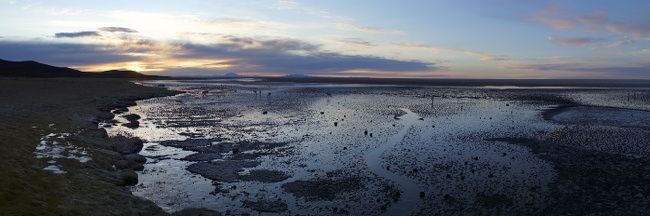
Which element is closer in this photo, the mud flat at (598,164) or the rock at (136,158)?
the mud flat at (598,164)

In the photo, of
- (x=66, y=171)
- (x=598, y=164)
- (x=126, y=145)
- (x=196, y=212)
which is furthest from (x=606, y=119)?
(x=66, y=171)

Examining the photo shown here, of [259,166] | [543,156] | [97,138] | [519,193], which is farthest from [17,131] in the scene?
[543,156]

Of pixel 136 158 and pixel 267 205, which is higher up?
pixel 136 158

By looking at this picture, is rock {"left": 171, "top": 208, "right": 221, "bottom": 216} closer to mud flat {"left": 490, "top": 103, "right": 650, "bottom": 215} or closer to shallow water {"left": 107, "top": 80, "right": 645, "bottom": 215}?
shallow water {"left": 107, "top": 80, "right": 645, "bottom": 215}

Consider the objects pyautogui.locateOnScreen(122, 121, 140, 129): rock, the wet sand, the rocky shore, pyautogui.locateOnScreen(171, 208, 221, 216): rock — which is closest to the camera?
the rocky shore

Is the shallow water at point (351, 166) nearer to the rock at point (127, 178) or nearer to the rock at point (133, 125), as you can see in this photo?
the rock at point (127, 178)

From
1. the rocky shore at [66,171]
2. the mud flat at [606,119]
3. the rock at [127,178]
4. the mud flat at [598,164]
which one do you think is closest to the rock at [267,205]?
the rocky shore at [66,171]

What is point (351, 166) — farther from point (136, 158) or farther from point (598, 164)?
point (598, 164)

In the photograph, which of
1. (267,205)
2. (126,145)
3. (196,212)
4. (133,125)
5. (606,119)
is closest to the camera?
(196,212)

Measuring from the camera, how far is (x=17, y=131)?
80.4 ft

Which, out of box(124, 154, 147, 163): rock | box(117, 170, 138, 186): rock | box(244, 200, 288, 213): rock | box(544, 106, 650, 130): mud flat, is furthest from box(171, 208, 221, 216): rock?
box(544, 106, 650, 130): mud flat

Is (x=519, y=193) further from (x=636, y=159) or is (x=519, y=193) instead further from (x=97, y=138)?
(x=97, y=138)

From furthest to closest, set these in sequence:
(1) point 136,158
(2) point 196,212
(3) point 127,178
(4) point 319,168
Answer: (1) point 136,158
(4) point 319,168
(3) point 127,178
(2) point 196,212

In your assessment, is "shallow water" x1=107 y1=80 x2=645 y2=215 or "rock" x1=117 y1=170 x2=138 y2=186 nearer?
"shallow water" x1=107 y1=80 x2=645 y2=215
